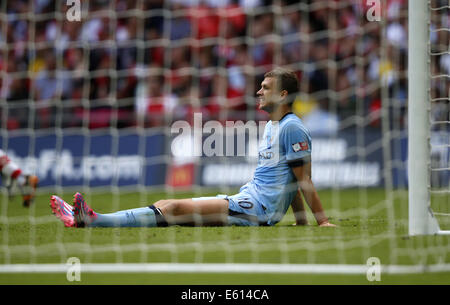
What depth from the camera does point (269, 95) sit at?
4352mm

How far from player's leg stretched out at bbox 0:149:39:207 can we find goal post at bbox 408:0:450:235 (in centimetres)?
394

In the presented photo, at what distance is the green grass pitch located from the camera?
3.11 meters

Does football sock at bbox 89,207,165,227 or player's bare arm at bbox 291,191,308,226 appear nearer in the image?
football sock at bbox 89,207,165,227

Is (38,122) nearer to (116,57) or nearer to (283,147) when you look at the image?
(116,57)

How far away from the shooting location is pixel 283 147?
14.2 feet

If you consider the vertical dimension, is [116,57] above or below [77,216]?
above

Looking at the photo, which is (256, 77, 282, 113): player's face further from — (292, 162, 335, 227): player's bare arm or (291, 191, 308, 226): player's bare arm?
(291, 191, 308, 226): player's bare arm

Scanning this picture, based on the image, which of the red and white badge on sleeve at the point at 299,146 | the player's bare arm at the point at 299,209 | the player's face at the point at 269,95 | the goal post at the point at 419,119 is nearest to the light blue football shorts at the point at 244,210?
the player's bare arm at the point at 299,209

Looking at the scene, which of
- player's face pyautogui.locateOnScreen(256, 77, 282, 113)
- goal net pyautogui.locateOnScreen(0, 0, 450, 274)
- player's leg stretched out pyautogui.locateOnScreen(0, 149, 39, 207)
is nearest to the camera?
player's face pyautogui.locateOnScreen(256, 77, 282, 113)

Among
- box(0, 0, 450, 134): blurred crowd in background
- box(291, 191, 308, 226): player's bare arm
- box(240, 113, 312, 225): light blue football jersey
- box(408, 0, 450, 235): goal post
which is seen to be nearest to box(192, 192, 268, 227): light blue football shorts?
box(240, 113, 312, 225): light blue football jersey

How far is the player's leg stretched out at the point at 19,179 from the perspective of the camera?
21.6ft
